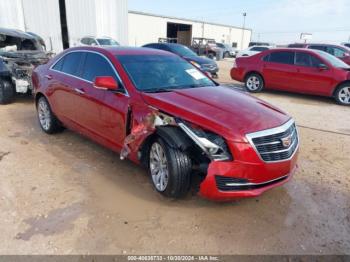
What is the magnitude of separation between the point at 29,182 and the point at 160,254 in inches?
80.1

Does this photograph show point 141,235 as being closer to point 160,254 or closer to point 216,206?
point 160,254

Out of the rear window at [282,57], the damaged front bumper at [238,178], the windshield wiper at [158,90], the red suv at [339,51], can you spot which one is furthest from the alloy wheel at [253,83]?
the damaged front bumper at [238,178]

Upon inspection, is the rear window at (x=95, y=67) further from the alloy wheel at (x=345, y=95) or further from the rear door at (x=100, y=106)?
the alloy wheel at (x=345, y=95)

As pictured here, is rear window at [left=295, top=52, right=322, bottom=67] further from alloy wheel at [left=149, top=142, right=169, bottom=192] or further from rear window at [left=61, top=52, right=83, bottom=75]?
alloy wheel at [left=149, top=142, right=169, bottom=192]

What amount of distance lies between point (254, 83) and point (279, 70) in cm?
99

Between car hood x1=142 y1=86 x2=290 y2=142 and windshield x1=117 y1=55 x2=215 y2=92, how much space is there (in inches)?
9.7

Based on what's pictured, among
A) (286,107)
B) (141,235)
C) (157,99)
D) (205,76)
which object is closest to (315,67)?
(286,107)

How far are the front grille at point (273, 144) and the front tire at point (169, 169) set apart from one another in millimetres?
690

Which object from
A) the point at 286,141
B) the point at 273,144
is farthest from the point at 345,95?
the point at 273,144

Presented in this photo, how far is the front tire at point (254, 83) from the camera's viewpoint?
1046 cm

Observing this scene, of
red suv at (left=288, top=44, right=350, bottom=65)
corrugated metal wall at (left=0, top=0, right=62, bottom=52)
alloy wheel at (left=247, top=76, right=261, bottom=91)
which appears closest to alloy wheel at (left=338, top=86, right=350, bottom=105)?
alloy wheel at (left=247, top=76, right=261, bottom=91)

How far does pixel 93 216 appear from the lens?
3104mm

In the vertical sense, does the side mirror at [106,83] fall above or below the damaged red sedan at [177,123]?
above

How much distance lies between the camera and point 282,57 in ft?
32.6
